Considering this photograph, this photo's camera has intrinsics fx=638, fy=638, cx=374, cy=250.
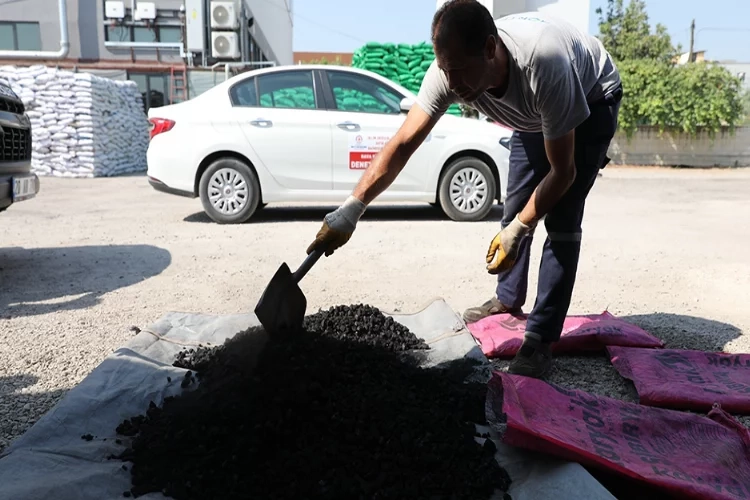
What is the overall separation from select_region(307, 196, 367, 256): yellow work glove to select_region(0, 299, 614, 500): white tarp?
0.77m

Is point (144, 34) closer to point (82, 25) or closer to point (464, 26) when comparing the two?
point (82, 25)

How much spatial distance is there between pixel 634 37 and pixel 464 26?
28.7 metres

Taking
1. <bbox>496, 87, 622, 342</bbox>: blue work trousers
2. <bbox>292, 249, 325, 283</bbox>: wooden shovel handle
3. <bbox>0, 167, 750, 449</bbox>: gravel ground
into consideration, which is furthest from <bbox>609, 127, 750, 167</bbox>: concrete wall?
<bbox>292, 249, 325, 283</bbox>: wooden shovel handle

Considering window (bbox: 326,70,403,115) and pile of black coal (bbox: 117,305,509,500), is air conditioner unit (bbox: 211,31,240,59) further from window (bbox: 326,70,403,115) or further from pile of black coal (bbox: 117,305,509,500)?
pile of black coal (bbox: 117,305,509,500)

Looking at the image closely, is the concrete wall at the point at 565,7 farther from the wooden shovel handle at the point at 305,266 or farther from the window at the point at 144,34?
the window at the point at 144,34

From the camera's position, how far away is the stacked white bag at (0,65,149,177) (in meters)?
14.4

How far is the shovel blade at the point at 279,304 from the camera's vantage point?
287 centimetres

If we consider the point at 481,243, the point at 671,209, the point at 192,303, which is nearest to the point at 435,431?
the point at 192,303

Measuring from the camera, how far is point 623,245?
21.3 ft

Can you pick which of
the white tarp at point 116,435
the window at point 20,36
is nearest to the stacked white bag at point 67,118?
the window at point 20,36

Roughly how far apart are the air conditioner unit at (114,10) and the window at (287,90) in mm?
18413

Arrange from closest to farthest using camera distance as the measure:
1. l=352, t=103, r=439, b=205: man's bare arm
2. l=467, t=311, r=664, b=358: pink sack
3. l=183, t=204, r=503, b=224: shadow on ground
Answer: l=352, t=103, r=439, b=205: man's bare arm, l=467, t=311, r=664, b=358: pink sack, l=183, t=204, r=503, b=224: shadow on ground

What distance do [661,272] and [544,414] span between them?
3.51 metres

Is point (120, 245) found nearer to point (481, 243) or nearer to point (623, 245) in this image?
point (481, 243)
